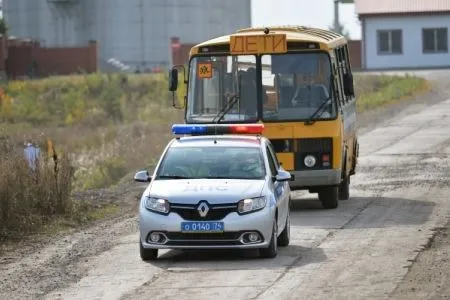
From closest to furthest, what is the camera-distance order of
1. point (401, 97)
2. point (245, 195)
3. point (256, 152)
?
point (245, 195) → point (256, 152) → point (401, 97)

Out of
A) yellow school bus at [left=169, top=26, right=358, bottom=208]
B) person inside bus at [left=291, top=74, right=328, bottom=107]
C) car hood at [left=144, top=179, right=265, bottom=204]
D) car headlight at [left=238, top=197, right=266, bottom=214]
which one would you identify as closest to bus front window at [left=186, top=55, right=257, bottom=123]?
yellow school bus at [left=169, top=26, right=358, bottom=208]

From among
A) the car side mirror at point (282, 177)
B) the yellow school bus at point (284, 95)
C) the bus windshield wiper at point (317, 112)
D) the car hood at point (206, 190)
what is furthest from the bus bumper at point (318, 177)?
the car hood at point (206, 190)

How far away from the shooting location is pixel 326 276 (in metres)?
14.5

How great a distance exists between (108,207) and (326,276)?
10.5 m

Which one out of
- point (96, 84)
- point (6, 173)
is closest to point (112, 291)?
point (6, 173)

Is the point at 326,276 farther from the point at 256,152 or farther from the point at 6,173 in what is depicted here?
the point at 6,173

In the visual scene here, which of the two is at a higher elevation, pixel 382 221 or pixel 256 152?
pixel 256 152

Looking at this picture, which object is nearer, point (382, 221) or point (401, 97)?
point (382, 221)

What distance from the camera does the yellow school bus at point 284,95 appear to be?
22109 mm

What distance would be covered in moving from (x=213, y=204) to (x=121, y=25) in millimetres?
74197

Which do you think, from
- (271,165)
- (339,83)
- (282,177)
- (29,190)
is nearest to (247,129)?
(271,165)

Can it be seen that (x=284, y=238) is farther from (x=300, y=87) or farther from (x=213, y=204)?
(x=300, y=87)

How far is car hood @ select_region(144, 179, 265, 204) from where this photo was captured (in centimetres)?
1595

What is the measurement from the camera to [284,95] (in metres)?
22.3
